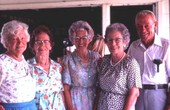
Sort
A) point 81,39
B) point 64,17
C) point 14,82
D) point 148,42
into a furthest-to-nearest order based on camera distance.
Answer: point 64,17 → point 148,42 → point 81,39 → point 14,82

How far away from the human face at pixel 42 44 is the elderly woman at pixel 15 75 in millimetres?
100

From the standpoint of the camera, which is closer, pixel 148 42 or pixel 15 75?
pixel 15 75

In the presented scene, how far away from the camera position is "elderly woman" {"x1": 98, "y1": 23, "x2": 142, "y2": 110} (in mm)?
2330

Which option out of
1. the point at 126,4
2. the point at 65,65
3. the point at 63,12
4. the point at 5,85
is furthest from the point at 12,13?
the point at 5,85

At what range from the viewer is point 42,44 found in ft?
8.02

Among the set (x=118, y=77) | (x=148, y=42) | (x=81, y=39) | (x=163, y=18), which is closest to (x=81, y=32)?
(x=81, y=39)

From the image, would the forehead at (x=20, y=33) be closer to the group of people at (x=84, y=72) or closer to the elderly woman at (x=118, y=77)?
the group of people at (x=84, y=72)

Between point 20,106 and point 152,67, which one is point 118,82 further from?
point 20,106

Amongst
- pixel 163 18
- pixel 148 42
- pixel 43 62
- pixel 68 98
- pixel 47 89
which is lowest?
pixel 68 98

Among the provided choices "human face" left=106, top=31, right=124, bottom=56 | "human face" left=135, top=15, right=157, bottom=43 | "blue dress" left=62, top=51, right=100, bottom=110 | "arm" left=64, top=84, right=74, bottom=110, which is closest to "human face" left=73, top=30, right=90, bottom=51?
"blue dress" left=62, top=51, right=100, bottom=110

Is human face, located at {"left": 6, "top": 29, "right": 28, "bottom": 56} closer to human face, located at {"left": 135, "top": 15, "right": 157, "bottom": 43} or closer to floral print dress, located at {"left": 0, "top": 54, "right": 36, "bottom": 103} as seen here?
floral print dress, located at {"left": 0, "top": 54, "right": 36, "bottom": 103}

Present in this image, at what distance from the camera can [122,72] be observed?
2.34m

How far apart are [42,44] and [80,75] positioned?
1.49 ft

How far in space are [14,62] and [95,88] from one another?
31.9 inches
